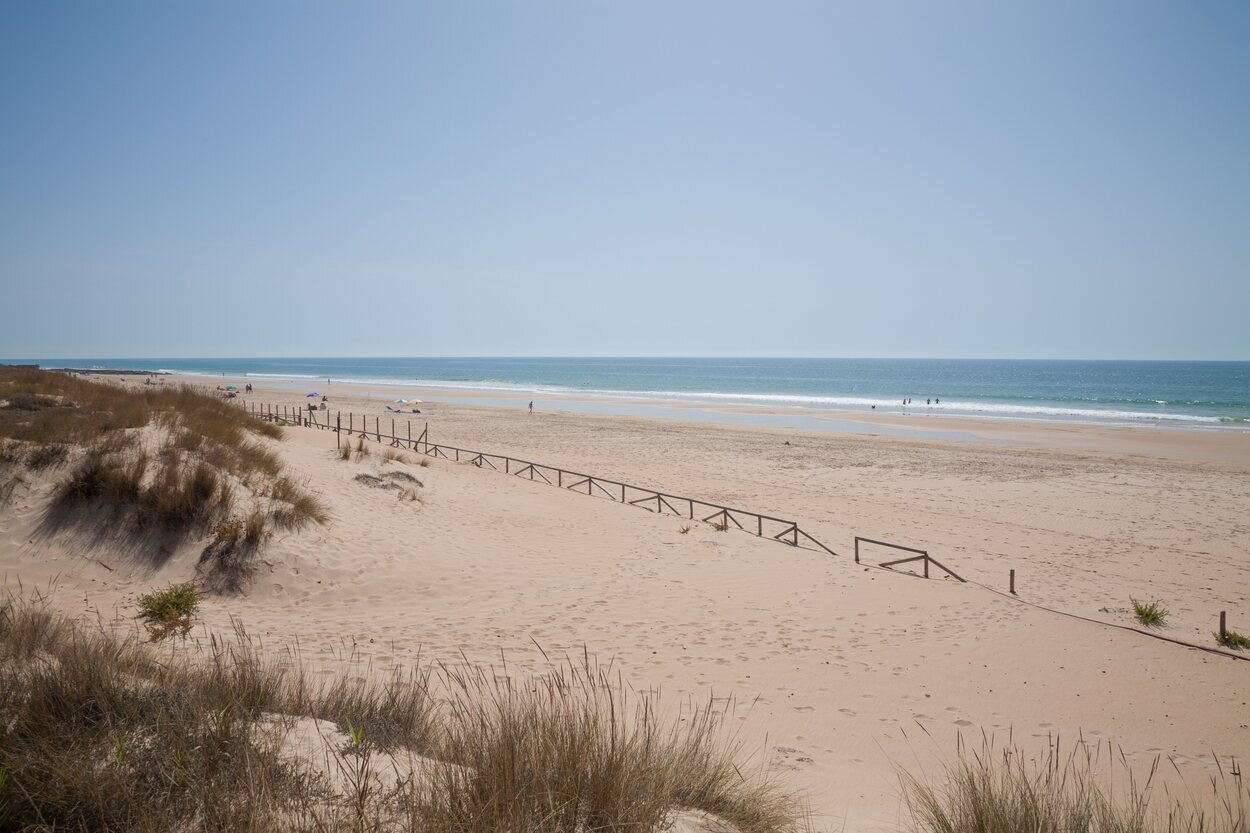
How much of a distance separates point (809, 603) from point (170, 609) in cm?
969

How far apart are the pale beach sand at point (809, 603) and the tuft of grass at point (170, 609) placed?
17.7 inches

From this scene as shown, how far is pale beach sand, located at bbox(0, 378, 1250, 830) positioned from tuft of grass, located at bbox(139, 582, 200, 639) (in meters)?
0.45

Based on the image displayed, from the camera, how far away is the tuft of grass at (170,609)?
25.4ft

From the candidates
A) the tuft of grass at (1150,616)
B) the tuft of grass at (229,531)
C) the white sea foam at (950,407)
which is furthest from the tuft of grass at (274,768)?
the white sea foam at (950,407)

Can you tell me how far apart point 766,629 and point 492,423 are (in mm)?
38316

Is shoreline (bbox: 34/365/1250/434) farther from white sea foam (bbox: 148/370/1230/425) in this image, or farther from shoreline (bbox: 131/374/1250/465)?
shoreline (bbox: 131/374/1250/465)

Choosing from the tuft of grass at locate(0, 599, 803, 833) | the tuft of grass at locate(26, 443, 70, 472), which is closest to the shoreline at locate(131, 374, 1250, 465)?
the tuft of grass at locate(26, 443, 70, 472)

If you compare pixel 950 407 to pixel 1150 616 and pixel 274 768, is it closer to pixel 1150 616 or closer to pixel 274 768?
pixel 1150 616

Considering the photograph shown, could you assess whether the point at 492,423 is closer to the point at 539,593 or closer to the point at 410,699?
the point at 539,593

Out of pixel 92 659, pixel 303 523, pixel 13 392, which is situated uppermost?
pixel 13 392

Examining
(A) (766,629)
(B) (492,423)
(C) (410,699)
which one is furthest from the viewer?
(B) (492,423)

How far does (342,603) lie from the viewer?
9953mm

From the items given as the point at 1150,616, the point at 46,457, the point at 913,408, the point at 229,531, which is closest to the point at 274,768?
the point at 229,531

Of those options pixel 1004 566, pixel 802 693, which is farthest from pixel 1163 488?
pixel 802 693
